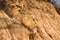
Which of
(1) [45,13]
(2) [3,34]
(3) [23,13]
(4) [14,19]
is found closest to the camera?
(2) [3,34]

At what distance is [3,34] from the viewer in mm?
1335

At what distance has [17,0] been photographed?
1.69 m

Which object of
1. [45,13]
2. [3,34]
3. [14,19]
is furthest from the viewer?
[45,13]

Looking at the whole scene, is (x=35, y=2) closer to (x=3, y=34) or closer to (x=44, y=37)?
(x=44, y=37)

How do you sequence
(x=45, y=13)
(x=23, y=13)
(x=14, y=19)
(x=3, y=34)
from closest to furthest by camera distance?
(x=3, y=34) < (x=14, y=19) < (x=23, y=13) < (x=45, y=13)

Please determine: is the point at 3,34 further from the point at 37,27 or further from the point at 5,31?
→ the point at 37,27

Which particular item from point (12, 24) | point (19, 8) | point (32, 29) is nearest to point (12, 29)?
point (12, 24)

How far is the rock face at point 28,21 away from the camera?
1.40 meters

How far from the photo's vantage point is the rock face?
1.40 m

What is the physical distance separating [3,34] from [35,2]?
640mm

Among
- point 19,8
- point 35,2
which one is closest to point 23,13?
point 19,8

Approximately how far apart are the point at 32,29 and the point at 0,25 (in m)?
0.29

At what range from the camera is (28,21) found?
1543mm

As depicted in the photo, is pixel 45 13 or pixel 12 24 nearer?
pixel 12 24
